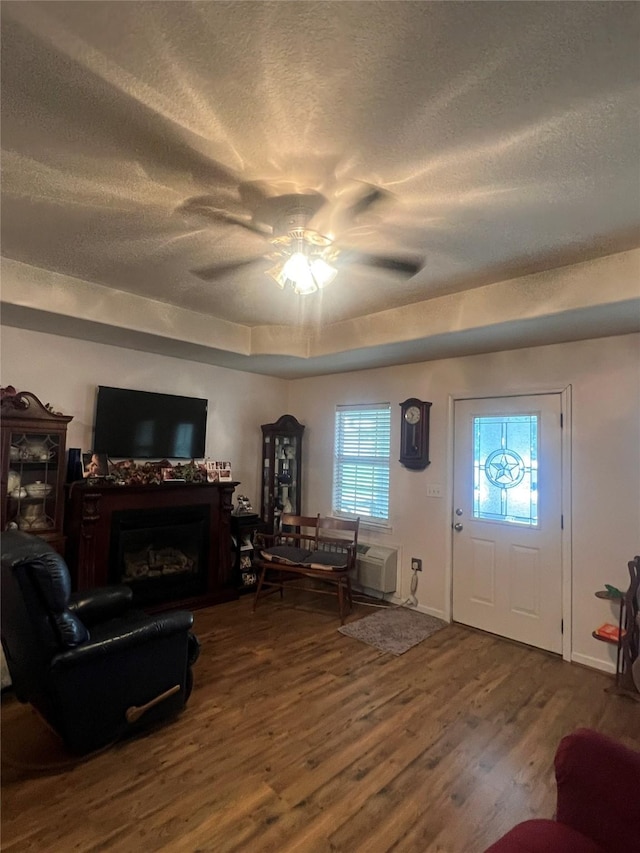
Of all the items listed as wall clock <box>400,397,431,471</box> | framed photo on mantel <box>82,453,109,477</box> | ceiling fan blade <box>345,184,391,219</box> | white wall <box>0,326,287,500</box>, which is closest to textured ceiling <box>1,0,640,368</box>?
ceiling fan blade <box>345,184,391,219</box>

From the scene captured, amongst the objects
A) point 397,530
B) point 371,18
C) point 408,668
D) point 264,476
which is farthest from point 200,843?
point 264,476

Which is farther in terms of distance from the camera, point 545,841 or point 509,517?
point 509,517

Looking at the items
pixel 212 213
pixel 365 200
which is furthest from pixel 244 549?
pixel 365 200

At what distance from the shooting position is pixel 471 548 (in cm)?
397

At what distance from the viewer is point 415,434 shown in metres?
4.32

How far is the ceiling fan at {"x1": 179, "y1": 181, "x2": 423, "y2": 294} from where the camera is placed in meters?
2.03

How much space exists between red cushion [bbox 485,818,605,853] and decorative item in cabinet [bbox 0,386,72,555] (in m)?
3.31

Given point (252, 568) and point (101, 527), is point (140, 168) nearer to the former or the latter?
point (101, 527)

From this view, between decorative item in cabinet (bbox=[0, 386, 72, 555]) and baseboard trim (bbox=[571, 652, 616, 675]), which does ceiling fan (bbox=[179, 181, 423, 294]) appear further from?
baseboard trim (bbox=[571, 652, 616, 675])

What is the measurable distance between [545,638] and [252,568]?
2741 millimetres

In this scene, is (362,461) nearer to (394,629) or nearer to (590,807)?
(394,629)

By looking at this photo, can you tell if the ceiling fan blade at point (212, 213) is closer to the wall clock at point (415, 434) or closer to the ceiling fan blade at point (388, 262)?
the ceiling fan blade at point (388, 262)

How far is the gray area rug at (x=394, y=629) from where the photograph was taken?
3.54 meters

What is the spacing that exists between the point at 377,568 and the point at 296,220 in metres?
3.35
